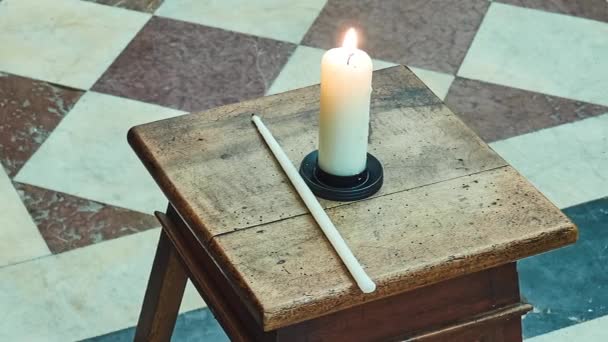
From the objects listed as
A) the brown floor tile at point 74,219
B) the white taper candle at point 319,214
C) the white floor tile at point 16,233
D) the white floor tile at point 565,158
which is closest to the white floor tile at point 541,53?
the white floor tile at point 565,158

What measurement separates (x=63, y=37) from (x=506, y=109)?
36.0 inches

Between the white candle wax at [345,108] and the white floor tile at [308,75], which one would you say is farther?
the white floor tile at [308,75]

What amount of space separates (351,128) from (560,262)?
2.49ft

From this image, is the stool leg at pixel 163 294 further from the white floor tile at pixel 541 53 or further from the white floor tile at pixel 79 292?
the white floor tile at pixel 541 53

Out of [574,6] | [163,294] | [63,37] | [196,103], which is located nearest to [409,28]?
[574,6]

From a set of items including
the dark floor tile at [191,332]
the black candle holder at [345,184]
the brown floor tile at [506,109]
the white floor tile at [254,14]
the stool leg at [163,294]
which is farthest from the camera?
the white floor tile at [254,14]

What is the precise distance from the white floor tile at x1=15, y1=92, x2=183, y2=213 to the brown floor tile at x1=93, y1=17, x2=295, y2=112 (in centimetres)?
5

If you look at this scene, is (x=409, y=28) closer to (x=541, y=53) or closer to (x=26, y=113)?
(x=541, y=53)

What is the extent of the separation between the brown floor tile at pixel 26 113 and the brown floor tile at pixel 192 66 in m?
0.09

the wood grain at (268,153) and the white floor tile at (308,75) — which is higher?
the wood grain at (268,153)

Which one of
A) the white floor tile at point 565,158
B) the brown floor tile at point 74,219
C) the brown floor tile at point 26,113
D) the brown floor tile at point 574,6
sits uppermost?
the brown floor tile at point 574,6

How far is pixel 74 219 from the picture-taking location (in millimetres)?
1741

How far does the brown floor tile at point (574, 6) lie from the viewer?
2320 millimetres

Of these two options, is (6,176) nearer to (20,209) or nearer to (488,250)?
(20,209)
